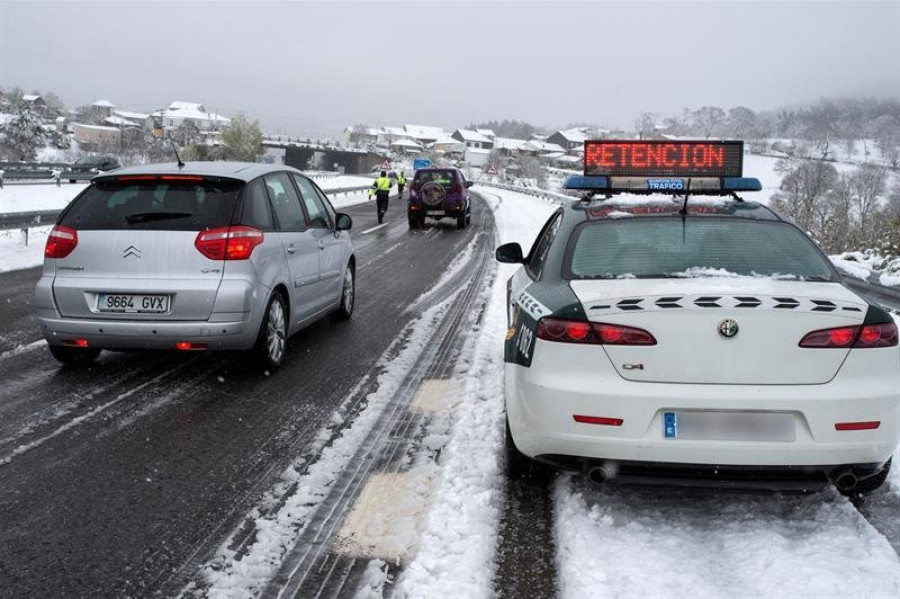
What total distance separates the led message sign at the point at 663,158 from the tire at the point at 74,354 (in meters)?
4.15

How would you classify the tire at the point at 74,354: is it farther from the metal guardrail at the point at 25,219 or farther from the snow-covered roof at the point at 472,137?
the snow-covered roof at the point at 472,137

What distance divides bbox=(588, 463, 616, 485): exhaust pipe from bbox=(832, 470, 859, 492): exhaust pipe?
3.15 feet

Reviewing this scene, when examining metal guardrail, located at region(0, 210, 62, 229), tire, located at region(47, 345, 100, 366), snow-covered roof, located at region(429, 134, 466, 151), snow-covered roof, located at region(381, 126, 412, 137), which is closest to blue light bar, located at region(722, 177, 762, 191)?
tire, located at region(47, 345, 100, 366)

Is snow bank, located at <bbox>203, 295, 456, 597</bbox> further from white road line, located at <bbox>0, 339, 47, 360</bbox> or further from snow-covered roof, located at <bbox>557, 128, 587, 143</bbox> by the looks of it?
snow-covered roof, located at <bbox>557, 128, 587, 143</bbox>

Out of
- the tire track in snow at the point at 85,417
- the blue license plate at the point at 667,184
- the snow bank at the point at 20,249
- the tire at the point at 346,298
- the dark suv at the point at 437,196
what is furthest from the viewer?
the dark suv at the point at 437,196

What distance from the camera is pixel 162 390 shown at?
5160 millimetres

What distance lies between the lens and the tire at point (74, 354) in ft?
18.0

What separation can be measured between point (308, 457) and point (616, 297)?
6.54 feet

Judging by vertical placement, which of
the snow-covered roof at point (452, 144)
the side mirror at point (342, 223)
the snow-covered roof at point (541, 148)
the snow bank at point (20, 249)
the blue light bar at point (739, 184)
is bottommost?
the snow bank at point (20, 249)

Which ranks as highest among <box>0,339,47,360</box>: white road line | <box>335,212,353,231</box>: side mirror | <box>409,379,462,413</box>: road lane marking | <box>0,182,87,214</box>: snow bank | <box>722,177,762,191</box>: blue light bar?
<box>722,177,762,191</box>: blue light bar

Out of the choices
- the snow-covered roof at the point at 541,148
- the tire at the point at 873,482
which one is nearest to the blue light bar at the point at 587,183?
the tire at the point at 873,482

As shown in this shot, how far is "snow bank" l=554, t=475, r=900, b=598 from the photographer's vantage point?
8.90ft

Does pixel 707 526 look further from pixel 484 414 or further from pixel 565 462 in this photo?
pixel 484 414

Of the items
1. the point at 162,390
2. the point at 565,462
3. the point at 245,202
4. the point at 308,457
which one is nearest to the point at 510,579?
the point at 565,462
